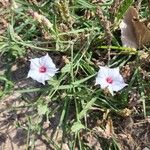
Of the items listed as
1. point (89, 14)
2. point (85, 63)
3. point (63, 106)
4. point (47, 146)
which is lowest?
point (47, 146)

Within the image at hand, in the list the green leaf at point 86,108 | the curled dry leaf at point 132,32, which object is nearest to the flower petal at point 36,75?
the green leaf at point 86,108

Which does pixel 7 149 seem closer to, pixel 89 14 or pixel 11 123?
pixel 11 123

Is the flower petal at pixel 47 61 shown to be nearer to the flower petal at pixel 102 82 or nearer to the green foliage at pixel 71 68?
the green foliage at pixel 71 68

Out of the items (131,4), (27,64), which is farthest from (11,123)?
(131,4)

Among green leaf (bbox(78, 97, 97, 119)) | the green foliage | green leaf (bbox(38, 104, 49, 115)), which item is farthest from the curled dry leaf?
green leaf (bbox(38, 104, 49, 115))

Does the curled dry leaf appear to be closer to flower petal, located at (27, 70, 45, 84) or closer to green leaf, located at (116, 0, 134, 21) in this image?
green leaf, located at (116, 0, 134, 21)

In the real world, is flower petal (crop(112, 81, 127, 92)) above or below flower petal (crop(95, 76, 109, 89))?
below
